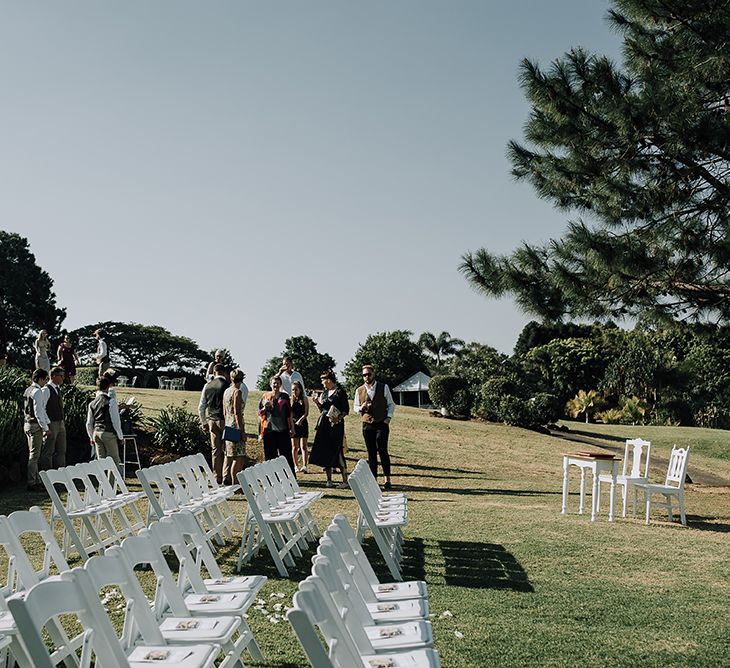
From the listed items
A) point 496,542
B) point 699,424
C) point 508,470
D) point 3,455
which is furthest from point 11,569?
point 699,424

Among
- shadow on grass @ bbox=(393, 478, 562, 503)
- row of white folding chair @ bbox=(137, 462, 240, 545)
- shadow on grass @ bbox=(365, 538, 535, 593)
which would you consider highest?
row of white folding chair @ bbox=(137, 462, 240, 545)

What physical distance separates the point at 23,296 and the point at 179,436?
4374 centimetres

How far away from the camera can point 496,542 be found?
9109 mm

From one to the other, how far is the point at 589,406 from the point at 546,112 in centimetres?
3072

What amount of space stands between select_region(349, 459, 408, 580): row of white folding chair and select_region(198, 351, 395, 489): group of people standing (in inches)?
152

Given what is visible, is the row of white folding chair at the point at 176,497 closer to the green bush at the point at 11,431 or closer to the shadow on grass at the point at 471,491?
the shadow on grass at the point at 471,491

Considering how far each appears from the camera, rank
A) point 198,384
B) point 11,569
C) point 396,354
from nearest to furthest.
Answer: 1. point 11,569
2. point 198,384
3. point 396,354

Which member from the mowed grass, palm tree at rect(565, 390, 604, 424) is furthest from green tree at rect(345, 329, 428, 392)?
the mowed grass

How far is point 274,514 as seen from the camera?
25.7 ft

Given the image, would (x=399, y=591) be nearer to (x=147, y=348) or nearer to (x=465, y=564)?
(x=465, y=564)

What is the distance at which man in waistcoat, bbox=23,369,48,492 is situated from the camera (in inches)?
478

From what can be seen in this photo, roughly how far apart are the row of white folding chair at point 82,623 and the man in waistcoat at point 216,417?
9086mm

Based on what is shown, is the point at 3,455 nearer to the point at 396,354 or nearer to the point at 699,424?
the point at 699,424

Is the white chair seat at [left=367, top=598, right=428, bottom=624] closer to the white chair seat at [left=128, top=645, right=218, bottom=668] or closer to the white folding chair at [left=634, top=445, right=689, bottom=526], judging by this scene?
the white chair seat at [left=128, top=645, right=218, bottom=668]
